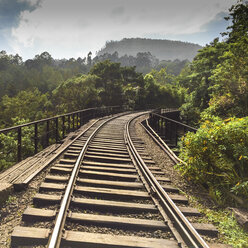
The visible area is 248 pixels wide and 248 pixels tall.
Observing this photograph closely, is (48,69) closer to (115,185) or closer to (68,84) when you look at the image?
(68,84)

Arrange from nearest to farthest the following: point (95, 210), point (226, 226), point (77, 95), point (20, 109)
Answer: point (226, 226), point (95, 210), point (77, 95), point (20, 109)

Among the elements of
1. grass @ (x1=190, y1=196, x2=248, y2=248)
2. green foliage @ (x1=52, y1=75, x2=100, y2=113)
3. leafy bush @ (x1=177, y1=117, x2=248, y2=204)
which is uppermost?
green foliage @ (x1=52, y1=75, x2=100, y2=113)

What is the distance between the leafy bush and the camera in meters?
4.60

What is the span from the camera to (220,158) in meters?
5.03

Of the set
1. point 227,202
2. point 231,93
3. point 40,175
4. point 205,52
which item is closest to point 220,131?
point 227,202

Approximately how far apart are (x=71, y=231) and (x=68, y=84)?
A: 127ft

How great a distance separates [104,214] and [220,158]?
319 centimetres

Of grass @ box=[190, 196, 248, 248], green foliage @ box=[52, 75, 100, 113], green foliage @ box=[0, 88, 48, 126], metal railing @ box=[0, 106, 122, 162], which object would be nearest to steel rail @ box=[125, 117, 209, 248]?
grass @ box=[190, 196, 248, 248]

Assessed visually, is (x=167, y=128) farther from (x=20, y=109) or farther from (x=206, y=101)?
(x=20, y=109)

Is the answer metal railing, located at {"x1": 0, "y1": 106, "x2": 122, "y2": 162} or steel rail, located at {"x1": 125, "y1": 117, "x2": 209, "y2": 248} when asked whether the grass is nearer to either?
steel rail, located at {"x1": 125, "y1": 117, "x2": 209, "y2": 248}

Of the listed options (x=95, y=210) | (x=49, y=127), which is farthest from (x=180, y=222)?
(x=49, y=127)

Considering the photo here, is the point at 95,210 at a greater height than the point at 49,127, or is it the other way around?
the point at 95,210

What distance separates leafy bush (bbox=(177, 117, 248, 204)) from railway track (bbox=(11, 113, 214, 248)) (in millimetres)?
888

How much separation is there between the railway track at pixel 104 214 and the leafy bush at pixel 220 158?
2.91ft
